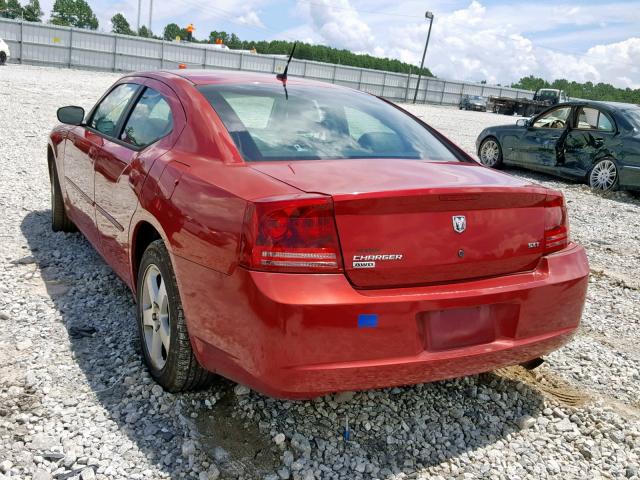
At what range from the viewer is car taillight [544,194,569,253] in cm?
276

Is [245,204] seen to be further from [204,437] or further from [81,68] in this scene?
[81,68]

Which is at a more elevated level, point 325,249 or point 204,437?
point 325,249

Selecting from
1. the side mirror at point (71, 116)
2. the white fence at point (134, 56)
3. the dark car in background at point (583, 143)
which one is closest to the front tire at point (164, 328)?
the side mirror at point (71, 116)

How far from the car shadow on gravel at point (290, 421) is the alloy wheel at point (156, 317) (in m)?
0.15

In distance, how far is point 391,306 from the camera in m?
2.30

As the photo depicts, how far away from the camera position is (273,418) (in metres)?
2.84

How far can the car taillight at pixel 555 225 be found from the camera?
2.76 m

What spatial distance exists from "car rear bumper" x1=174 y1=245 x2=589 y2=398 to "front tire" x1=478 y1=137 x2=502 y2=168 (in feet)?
32.5

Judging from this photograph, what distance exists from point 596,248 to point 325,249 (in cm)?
526

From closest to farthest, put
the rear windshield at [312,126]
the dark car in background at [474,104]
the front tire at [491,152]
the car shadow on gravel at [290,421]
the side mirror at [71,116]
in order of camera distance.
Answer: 1. the car shadow on gravel at [290,421]
2. the rear windshield at [312,126]
3. the side mirror at [71,116]
4. the front tire at [491,152]
5. the dark car in background at [474,104]

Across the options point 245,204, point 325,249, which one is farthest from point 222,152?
point 325,249

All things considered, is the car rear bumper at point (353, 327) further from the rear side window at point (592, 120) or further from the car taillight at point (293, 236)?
the rear side window at point (592, 120)

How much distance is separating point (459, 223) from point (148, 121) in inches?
78.0

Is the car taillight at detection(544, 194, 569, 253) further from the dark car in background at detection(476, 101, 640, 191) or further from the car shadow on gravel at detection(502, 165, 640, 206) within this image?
the car shadow on gravel at detection(502, 165, 640, 206)
